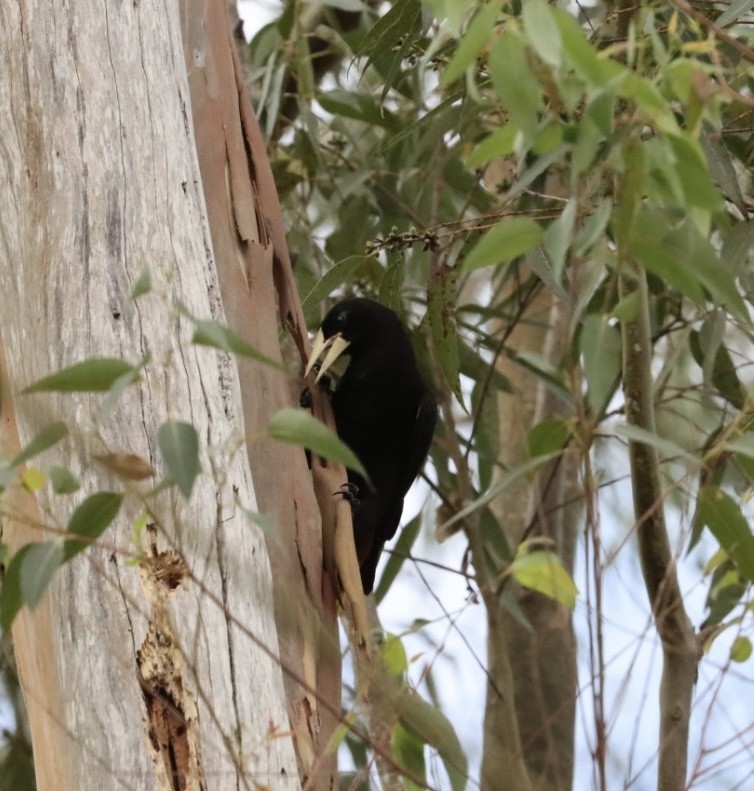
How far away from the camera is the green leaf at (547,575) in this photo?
0.91 meters

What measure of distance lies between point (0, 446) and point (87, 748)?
443 millimetres

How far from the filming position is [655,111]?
85 cm

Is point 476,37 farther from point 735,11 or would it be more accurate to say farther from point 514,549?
point 514,549

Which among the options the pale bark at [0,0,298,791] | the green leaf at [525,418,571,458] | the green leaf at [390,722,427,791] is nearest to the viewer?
the green leaf at [525,418,571,458]

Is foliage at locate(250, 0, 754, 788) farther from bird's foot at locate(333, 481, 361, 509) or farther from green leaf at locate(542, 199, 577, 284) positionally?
bird's foot at locate(333, 481, 361, 509)

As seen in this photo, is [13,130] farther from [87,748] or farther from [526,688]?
[526,688]

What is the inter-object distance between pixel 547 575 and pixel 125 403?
47 cm

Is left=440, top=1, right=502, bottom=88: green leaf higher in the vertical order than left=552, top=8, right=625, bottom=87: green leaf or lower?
higher

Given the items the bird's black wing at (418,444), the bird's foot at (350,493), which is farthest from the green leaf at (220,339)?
the bird's black wing at (418,444)

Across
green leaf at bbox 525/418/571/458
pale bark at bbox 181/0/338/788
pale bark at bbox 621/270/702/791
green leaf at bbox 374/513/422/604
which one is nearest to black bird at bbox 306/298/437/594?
green leaf at bbox 374/513/422/604

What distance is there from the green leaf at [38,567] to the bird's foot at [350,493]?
0.76 m

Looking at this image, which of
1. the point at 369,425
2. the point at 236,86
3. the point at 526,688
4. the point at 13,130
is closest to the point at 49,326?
the point at 13,130

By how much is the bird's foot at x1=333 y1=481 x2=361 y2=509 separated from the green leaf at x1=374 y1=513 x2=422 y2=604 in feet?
1.10

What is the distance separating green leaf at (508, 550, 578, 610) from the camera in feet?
2.97
